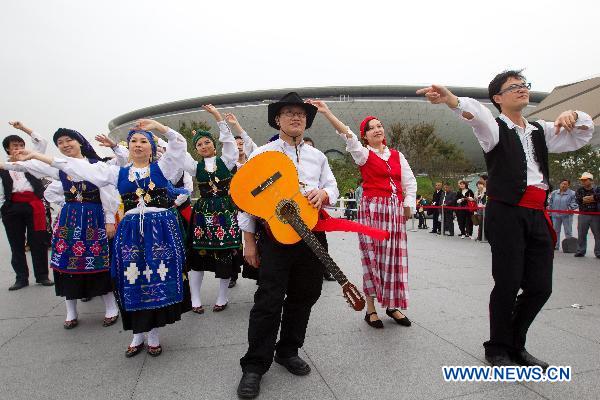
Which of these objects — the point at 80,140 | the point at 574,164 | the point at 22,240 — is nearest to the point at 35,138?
the point at 80,140

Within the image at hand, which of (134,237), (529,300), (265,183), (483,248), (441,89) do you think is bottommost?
(483,248)

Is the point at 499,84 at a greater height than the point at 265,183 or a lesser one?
greater

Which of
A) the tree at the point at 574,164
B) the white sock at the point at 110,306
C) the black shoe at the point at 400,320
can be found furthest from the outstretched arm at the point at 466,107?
→ the tree at the point at 574,164

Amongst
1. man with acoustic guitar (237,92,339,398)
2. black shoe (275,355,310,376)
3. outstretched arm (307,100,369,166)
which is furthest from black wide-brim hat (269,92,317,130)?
black shoe (275,355,310,376)

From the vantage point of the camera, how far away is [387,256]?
3383mm

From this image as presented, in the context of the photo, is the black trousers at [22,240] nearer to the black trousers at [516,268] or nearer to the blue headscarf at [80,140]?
the blue headscarf at [80,140]

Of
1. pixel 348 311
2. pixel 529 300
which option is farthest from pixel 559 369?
pixel 348 311

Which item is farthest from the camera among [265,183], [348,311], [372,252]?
[348,311]

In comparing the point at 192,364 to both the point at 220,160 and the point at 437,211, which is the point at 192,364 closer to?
the point at 220,160

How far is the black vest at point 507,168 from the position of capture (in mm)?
2355

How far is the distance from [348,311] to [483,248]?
19.4 ft

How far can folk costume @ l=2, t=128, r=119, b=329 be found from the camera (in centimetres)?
359

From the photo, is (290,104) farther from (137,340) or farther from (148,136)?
(137,340)

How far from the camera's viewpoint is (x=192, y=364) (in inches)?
105
